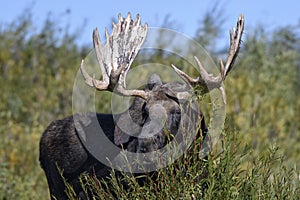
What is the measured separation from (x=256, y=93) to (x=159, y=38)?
3441 millimetres

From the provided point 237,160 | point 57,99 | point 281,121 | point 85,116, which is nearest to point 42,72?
point 57,99

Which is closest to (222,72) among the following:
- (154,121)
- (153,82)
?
(153,82)

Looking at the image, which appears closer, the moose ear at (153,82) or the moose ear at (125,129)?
the moose ear at (125,129)

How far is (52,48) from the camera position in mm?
22797

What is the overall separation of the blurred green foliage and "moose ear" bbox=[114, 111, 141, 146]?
3.04 m

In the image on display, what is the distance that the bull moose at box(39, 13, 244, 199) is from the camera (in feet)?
21.9

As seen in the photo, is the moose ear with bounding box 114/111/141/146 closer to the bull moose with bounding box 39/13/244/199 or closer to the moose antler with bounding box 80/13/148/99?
the bull moose with bounding box 39/13/244/199

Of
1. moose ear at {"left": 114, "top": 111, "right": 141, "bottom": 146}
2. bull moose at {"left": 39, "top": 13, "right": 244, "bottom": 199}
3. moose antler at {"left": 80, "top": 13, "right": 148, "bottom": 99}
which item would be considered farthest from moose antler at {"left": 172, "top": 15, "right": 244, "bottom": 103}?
moose ear at {"left": 114, "top": 111, "right": 141, "bottom": 146}

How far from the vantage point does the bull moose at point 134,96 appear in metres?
6.66

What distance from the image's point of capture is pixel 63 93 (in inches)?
739

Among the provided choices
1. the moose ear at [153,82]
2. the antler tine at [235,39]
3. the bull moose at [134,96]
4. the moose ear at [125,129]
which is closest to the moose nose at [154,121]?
the bull moose at [134,96]

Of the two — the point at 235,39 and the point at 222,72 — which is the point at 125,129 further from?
the point at 235,39

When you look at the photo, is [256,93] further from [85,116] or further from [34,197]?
[85,116]

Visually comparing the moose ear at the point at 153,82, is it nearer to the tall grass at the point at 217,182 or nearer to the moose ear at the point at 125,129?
the moose ear at the point at 125,129
